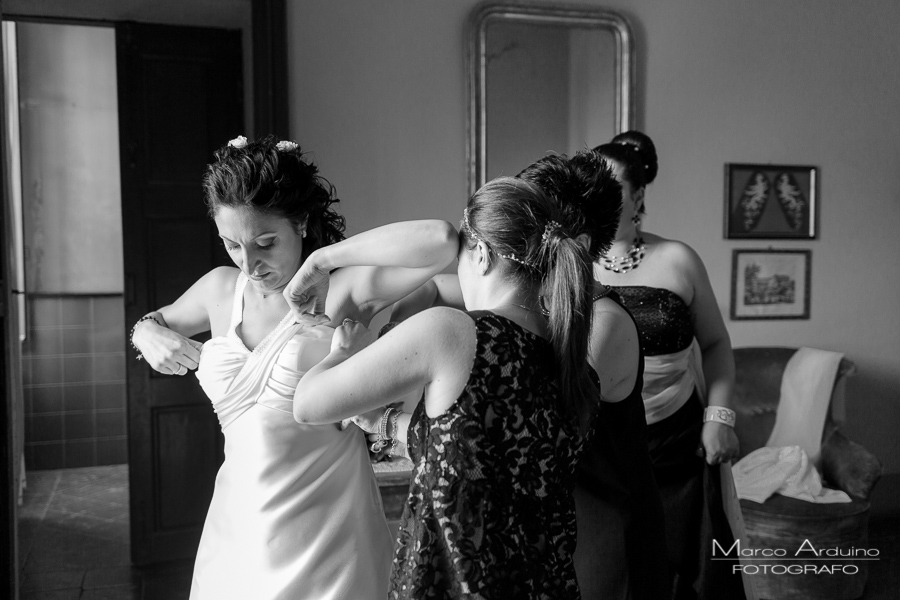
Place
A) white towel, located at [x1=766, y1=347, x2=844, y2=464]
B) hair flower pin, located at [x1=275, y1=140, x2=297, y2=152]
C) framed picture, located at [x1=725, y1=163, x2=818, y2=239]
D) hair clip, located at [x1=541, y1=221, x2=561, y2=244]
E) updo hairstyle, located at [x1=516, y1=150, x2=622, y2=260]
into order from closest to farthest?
1. hair clip, located at [x1=541, y1=221, x2=561, y2=244]
2. updo hairstyle, located at [x1=516, y1=150, x2=622, y2=260]
3. hair flower pin, located at [x1=275, y1=140, x2=297, y2=152]
4. white towel, located at [x1=766, y1=347, x2=844, y2=464]
5. framed picture, located at [x1=725, y1=163, x2=818, y2=239]

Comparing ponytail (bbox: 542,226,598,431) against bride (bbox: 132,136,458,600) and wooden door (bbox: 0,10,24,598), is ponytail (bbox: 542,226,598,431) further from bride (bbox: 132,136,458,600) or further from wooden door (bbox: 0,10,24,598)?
wooden door (bbox: 0,10,24,598)

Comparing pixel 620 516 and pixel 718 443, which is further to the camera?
pixel 718 443

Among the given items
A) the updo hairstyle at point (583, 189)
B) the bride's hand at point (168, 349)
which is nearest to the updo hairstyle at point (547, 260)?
the updo hairstyle at point (583, 189)

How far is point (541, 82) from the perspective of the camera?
3883 mm

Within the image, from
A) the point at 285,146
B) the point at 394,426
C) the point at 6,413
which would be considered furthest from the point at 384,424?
the point at 6,413

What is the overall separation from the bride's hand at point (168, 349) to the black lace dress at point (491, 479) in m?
0.70

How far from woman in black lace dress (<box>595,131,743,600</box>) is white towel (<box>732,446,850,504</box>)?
1.47 meters

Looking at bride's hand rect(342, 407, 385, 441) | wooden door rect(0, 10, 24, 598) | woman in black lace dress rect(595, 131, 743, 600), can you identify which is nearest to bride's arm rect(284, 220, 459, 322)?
bride's hand rect(342, 407, 385, 441)

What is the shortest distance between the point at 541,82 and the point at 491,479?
3.04 meters

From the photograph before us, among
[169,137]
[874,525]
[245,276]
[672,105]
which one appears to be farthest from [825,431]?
[169,137]

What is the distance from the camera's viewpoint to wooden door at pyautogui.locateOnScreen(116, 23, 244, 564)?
12.7 feet

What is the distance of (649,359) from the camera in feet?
7.34

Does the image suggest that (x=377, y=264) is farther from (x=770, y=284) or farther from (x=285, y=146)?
(x=770, y=284)

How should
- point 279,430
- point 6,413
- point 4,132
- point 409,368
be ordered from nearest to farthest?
point 409,368 < point 279,430 < point 6,413 < point 4,132
